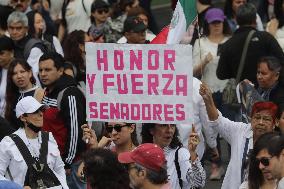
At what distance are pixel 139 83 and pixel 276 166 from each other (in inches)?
58.2

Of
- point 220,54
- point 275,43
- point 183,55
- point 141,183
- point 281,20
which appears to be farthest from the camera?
point 281,20

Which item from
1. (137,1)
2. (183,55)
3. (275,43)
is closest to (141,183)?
(183,55)

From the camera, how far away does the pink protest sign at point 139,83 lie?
9.29 m

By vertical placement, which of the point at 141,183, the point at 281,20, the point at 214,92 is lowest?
the point at 141,183

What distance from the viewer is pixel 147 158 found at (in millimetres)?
7773

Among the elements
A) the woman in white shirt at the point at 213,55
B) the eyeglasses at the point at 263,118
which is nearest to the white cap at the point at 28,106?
the eyeglasses at the point at 263,118

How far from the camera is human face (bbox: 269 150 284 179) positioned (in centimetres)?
837

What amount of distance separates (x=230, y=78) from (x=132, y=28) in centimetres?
115

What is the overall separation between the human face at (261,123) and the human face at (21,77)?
108 inches

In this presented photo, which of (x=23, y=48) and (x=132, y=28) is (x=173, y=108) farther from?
(x=23, y=48)

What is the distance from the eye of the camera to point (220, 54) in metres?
13.2

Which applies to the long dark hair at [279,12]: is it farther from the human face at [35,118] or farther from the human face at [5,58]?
the human face at [35,118]

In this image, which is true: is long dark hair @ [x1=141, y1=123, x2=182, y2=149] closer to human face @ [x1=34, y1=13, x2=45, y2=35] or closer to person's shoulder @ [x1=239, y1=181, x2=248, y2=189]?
person's shoulder @ [x1=239, y1=181, x2=248, y2=189]

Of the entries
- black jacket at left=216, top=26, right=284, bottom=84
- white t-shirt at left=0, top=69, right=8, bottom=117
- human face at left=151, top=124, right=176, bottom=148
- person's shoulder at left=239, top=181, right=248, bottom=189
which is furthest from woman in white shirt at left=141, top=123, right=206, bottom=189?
black jacket at left=216, top=26, right=284, bottom=84
